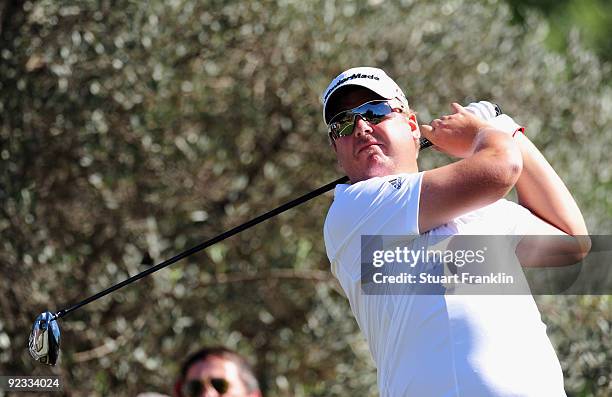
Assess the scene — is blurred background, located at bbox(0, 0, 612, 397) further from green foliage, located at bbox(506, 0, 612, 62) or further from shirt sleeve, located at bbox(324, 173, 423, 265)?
green foliage, located at bbox(506, 0, 612, 62)

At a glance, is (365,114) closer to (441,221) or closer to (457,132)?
(457,132)

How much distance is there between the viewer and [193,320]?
7.57 m

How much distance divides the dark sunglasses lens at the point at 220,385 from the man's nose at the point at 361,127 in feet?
4.10

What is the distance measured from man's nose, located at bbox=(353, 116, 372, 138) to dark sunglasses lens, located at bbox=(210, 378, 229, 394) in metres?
1.25

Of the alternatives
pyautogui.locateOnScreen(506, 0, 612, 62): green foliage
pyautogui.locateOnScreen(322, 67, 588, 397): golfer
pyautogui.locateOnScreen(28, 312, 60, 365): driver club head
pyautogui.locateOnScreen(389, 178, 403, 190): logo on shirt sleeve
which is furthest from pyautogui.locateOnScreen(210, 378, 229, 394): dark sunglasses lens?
pyautogui.locateOnScreen(506, 0, 612, 62): green foliage

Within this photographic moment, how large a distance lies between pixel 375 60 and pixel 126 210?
6.67ft

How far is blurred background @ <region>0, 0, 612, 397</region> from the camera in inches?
271

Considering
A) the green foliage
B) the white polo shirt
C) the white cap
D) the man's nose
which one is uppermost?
the green foliage

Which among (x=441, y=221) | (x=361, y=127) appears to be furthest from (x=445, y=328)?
(x=361, y=127)

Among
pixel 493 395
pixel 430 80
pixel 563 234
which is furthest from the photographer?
pixel 430 80

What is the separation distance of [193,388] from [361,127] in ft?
4.40

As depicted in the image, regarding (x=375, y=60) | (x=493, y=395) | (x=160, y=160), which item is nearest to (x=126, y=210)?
(x=160, y=160)

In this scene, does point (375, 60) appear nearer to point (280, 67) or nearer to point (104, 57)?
point (280, 67)

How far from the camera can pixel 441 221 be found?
9.41ft
